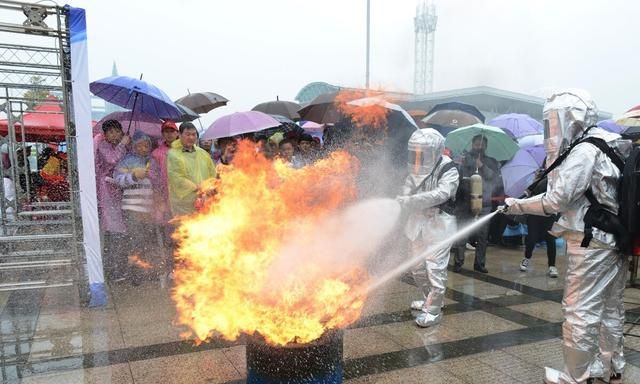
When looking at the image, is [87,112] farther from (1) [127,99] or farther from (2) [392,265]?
(2) [392,265]

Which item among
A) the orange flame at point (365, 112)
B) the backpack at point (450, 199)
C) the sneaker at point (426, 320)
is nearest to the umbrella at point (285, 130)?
the orange flame at point (365, 112)

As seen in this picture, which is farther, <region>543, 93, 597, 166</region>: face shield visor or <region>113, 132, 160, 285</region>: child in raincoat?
<region>113, 132, 160, 285</region>: child in raincoat

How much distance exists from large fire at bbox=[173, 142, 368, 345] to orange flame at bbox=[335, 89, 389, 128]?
255 cm

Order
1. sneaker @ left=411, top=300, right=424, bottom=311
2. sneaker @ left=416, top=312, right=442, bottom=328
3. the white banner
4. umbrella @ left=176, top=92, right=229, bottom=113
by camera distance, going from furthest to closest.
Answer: umbrella @ left=176, top=92, right=229, bottom=113 < sneaker @ left=411, top=300, right=424, bottom=311 < the white banner < sneaker @ left=416, top=312, right=442, bottom=328

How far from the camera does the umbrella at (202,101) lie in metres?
9.75

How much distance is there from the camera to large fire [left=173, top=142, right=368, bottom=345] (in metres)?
2.91

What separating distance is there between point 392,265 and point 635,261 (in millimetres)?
3375

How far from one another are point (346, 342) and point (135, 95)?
4829 millimetres

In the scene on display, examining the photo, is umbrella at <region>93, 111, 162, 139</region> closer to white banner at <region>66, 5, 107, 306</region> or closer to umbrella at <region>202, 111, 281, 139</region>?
umbrella at <region>202, 111, 281, 139</region>

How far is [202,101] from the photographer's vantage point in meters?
9.76

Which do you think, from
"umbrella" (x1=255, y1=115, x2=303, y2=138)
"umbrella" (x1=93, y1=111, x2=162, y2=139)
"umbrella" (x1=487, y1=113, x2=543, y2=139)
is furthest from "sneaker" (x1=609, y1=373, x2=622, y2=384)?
"umbrella" (x1=487, y1=113, x2=543, y2=139)

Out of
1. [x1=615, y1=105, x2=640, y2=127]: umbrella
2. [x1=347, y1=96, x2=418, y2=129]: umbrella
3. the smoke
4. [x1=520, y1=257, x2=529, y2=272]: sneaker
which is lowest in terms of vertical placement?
[x1=520, y1=257, x2=529, y2=272]: sneaker

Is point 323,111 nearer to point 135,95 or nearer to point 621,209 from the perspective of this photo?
point 135,95

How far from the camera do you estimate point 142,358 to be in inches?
160
